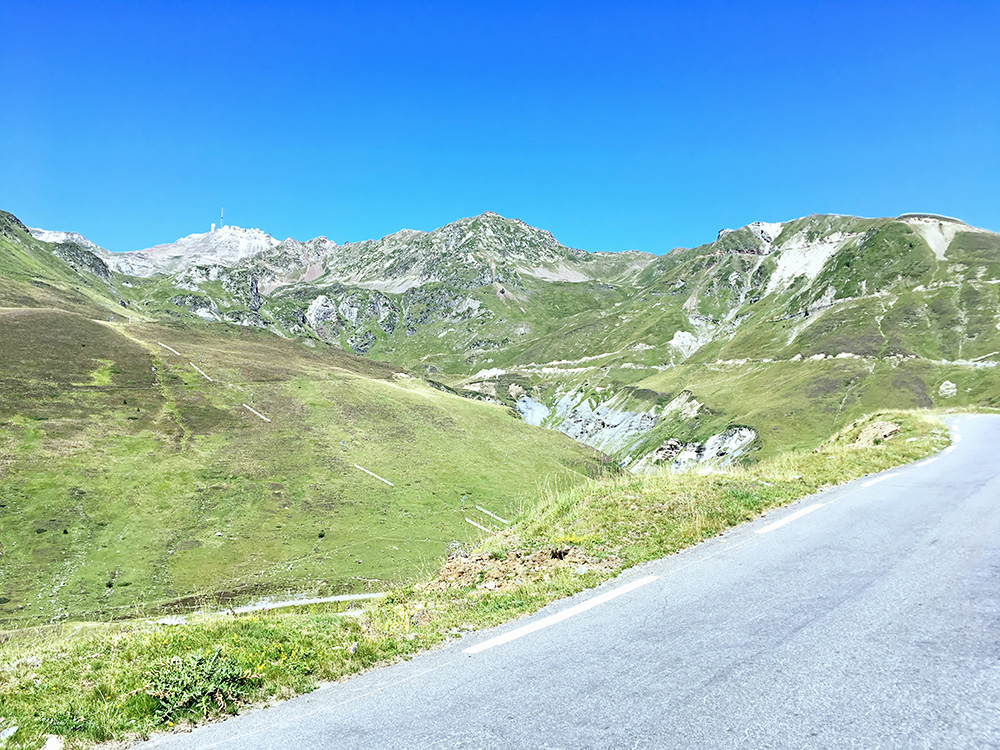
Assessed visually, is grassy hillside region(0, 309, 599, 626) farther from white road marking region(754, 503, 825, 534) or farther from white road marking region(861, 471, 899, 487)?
white road marking region(754, 503, 825, 534)

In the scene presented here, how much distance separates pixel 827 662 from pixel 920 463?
20.4 metres

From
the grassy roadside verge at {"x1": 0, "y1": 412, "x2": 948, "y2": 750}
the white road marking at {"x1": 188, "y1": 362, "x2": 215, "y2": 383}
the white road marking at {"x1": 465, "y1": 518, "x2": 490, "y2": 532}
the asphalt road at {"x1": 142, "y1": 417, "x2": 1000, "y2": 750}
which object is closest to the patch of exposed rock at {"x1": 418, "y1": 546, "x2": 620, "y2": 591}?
the grassy roadside verge at {"x1": 0, "y1": 412, "x2": 948, "y2": 750}

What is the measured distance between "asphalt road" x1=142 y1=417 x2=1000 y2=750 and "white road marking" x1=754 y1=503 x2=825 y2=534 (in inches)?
84.4

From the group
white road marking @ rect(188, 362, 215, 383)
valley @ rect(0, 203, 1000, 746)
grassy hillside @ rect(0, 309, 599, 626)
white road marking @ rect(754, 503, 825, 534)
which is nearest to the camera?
valley @ rect(0, 203, 1000, 746)

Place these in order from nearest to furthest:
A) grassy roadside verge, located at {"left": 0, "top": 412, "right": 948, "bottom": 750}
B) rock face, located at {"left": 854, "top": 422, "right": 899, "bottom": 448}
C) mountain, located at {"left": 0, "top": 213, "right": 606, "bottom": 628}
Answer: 1. grassy roadside verge, located at {"left": 0, "top": 412, "right": 948, "bottom": 750}
2. rock face, located at {"left": 854, "top": 422, "right": 899, "bottom": 448}
3. mountain, located at {"left": 0, "top": 213, "right": 606, "bottom": 628}

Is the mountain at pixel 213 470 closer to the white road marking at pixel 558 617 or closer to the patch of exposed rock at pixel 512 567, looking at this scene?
the patch of exposed rock at pixel 512 567

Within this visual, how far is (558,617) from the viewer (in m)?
8.33

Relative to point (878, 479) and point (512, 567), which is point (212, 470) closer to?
point (512, 567)

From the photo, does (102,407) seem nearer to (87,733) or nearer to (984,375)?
(87,733)

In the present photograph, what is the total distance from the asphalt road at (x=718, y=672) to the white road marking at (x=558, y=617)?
42mm

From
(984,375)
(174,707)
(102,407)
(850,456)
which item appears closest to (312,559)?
(102,407)

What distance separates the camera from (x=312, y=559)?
65.2 m

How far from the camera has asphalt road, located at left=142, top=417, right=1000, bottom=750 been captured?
4.91 meters

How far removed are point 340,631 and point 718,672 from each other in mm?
6004
